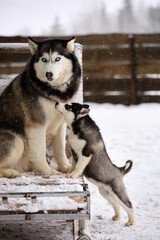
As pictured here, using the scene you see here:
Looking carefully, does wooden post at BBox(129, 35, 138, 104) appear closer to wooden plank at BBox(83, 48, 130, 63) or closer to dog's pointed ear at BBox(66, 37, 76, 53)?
wooden plank at BBox(83, 48, 130, 63)

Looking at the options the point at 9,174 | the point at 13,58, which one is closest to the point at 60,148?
the point at 9,174

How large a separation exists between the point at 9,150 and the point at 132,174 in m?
2.10

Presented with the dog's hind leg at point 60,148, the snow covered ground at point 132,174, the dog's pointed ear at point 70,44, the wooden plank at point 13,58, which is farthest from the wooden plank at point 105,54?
the dog's pointed ear at point 70,44

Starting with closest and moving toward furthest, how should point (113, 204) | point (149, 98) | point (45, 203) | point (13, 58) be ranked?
point (45, 203) < point (113, 204) < point (13, 58) < point (149, 98)

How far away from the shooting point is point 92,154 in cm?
275

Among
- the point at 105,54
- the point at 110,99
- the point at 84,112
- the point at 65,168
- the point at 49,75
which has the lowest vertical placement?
the point at 110,99

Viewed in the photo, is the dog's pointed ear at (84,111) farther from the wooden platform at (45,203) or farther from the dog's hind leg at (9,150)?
the wooden platform at (45,203)

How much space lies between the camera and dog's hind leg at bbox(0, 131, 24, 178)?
2777 millimetres

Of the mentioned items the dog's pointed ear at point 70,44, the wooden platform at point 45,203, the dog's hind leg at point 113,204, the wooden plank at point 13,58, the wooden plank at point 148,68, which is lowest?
the dog's hind leg at point 113,204

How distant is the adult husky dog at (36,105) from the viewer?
2787 mm

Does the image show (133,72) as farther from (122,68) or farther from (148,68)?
(148,68)

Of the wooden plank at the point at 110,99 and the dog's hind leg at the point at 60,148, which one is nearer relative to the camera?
the dog's hind leg at the point at 60,148

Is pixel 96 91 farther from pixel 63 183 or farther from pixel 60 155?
pixel 63 183

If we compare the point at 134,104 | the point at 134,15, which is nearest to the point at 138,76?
the point at 134,104
